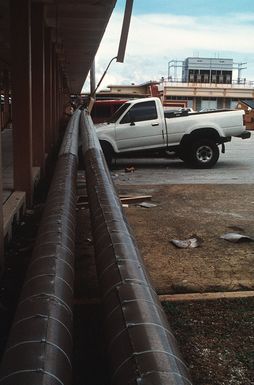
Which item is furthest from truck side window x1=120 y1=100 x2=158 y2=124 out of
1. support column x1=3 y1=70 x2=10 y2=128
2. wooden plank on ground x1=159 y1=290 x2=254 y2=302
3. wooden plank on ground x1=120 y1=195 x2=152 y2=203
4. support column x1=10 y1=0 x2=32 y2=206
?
support column x1=3 y1=70 x2=10 y2=128

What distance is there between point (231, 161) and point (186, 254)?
1215 centimetres

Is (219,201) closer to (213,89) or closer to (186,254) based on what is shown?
(186,254)

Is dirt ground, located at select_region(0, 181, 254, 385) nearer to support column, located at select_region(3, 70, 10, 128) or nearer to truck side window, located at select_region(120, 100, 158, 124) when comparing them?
truck side window, located at select_region(120, 100, 158, 124)

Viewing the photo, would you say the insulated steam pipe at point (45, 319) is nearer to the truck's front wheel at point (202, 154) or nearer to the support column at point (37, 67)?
the support column at point (37, 67)

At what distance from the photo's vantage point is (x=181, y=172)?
15.3 meters

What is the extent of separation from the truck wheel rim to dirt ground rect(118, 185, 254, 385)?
5.10m

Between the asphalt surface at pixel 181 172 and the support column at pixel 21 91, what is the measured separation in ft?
16.2

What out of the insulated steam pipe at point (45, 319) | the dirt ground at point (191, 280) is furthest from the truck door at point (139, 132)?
the insulated steam pipe at point (45, 319)

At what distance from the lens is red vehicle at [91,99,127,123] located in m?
25.6

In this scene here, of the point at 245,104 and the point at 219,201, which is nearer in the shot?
the point at 219,201

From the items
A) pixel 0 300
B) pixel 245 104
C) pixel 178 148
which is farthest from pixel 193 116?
pixel 245 104

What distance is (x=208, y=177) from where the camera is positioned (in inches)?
555

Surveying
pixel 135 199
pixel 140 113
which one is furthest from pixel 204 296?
pixel 140 113

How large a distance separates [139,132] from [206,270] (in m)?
10.8
